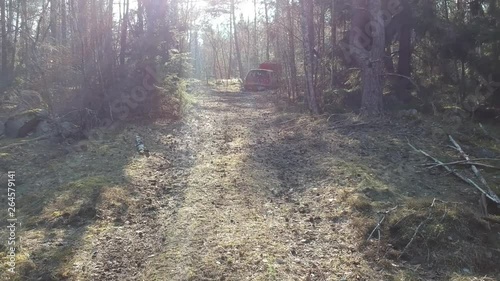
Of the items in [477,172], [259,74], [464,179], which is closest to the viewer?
[464,179]

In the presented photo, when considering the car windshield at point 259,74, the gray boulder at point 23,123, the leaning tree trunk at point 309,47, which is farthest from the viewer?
the car windshield at point 259,74

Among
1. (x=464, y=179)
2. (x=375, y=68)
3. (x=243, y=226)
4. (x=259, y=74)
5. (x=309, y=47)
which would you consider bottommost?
(x=243, y=226)

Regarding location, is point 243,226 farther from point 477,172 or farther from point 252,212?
point 477,172

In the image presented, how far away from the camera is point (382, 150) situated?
309 inches

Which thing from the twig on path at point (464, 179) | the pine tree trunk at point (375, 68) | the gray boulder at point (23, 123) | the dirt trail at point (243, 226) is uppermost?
the pine tree trunk at point (375, 68)

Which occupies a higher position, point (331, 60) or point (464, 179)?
point (331, 60)

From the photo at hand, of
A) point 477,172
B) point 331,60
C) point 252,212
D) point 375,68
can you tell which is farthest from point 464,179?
point 331,60

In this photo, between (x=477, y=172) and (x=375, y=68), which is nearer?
(x=477, y=172)

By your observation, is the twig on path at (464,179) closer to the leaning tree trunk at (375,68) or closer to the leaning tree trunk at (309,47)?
the leaning tree trunk at (375,68)

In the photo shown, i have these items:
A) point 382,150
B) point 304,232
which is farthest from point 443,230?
point 382,150

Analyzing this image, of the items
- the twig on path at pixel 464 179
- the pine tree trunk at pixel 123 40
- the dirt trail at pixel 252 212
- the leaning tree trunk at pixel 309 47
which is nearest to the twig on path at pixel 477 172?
the twig on path at pixel 464 179

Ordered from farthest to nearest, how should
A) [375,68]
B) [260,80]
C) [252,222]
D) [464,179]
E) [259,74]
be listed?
1. [259,74]
2. [260,80]
3. [375,68]
4. [464,179]
5. [252,222]

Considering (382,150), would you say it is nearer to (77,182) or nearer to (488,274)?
(488,274)

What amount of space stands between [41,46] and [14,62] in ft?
49.2
